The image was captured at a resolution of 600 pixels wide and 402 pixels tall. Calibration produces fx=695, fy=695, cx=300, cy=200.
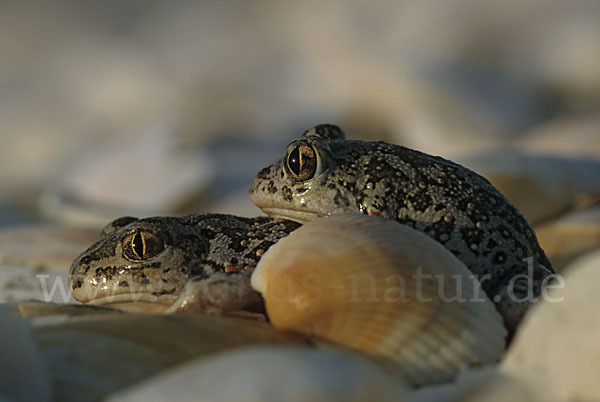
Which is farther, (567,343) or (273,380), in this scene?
(567,343)

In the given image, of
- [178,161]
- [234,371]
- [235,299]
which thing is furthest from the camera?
[178,161]

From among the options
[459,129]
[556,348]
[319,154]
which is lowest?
[556,348]

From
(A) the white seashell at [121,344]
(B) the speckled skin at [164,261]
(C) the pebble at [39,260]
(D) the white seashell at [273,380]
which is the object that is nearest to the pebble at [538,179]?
(B) the speckled skin at [164,261]

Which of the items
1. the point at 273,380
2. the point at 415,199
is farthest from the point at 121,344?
the point at 415,199

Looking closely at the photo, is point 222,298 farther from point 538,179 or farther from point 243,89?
point 243,89

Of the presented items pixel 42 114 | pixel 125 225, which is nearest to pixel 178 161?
pixel 42 114

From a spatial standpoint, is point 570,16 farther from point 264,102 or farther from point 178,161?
point 178,161

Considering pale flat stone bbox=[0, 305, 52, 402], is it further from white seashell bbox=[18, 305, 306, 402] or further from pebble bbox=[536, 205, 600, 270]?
pebble bbox=[536, 205, 600, 270]

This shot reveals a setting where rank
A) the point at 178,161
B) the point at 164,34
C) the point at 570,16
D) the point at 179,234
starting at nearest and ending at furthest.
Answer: the point at 179,234 < the point at 178,161 < the point at 570,16 < the point at 164,34
